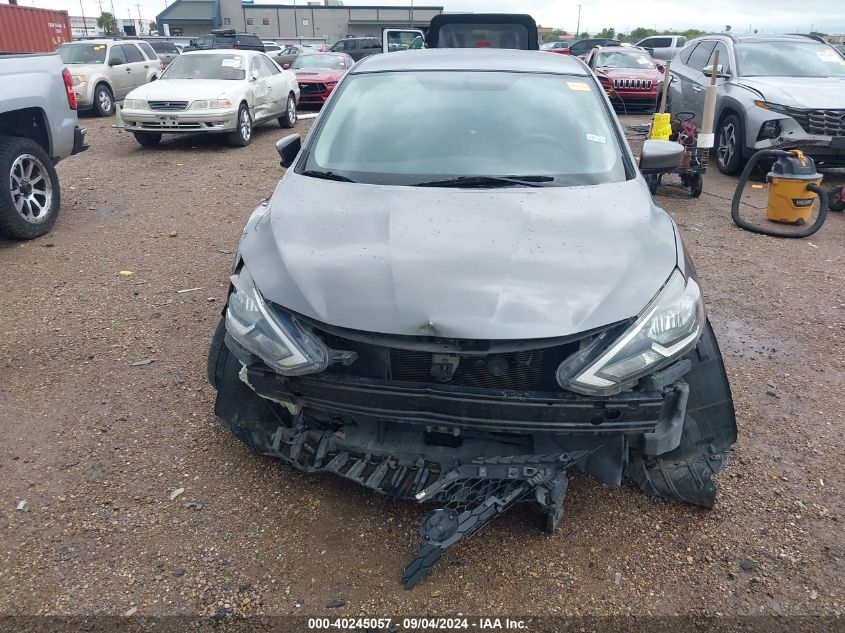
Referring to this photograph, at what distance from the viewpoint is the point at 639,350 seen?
2244 mm

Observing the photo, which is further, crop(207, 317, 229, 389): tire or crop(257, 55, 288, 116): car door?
crop(257, 55, 288, 116): car door

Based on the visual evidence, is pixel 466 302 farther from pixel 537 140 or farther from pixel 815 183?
pixel 815 183

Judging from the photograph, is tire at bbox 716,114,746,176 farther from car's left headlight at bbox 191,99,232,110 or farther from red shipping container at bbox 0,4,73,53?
red shipping container at bbox 0,4,73,53

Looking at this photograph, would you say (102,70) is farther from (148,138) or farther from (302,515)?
(302,515)

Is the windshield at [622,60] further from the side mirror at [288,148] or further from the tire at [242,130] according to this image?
the side mirror at [288,148]

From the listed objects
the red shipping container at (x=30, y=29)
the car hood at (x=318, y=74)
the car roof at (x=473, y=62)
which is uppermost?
the red shipping container at (x=30, y=29)

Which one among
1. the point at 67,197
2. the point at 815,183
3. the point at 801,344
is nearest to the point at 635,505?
the point at 801,344

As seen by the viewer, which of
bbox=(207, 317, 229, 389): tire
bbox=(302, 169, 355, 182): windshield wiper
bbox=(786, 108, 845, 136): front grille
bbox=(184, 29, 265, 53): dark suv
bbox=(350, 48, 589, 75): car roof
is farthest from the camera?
bbox=(184, 29, 265, 53): dark suv

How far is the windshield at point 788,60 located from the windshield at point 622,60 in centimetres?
599

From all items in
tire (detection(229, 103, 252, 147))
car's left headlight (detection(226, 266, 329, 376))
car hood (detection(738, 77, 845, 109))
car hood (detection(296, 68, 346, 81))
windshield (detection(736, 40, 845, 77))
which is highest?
windshield (detection(736, 40, 845, 77))

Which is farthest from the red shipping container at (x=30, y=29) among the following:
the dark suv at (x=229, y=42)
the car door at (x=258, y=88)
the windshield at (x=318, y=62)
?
the dark suv at (x=229, y=42)

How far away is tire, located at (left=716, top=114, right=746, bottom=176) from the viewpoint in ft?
28.2

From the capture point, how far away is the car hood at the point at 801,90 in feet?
25.9

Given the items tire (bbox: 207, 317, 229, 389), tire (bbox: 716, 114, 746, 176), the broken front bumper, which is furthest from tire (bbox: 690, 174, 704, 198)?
tire (bbox: 207, 317, 229, 389)
